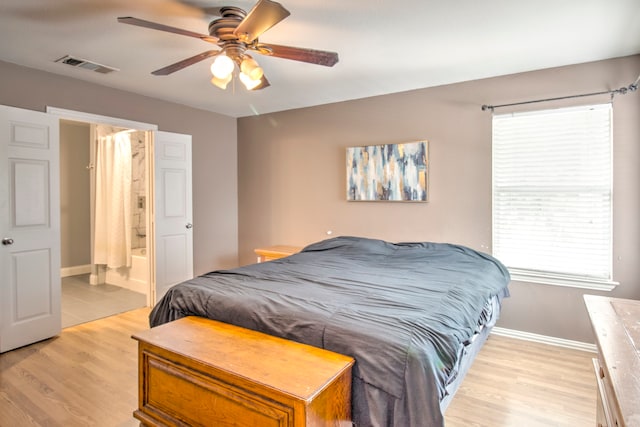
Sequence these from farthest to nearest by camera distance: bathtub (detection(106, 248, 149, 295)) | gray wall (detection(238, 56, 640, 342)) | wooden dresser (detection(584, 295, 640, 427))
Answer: bathtub (detection(106, 248, 149, 295)) < gray wall (detection(238, 56, 640, 342)) < wooden dresser (detection(584, 295, 640, 427))

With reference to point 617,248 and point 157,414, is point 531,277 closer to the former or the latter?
point 617,248

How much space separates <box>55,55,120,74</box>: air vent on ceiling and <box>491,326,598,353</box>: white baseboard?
4.12 metres

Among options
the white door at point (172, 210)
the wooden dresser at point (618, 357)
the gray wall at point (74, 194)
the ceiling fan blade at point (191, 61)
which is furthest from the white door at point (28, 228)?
the wooden dresser at point (618, 357)

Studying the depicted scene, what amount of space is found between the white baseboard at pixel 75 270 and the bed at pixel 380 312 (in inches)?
166

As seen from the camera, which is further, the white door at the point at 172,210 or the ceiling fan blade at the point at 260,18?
the white door at the point at 172,210

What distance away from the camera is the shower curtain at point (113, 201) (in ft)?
16.0

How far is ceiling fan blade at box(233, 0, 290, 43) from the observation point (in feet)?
5.50

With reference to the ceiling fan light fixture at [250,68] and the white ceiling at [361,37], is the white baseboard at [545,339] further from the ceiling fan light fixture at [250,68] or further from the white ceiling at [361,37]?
the ceiling fan light fixture at [250,68]

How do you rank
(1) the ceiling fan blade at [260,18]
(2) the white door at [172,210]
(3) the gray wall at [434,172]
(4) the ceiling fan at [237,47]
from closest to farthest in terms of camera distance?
(1) the ceiling fan blade at [260,18]
(4) the ceiling fan at [237,47]
(3) the gray wall at [434,172]
(2) the white door at [172,210]

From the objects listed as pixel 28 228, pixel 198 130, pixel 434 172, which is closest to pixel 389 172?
pixel 434 172

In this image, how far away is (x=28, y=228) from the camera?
3025mm

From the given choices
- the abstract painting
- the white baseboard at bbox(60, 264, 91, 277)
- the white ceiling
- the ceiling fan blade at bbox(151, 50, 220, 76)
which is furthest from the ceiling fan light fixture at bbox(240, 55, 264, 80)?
the white baseboard at bbox(60, 264, 91, 277)

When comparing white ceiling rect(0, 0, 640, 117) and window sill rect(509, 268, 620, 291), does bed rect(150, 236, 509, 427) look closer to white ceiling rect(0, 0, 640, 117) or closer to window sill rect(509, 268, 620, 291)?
window sill rect(509, 268, 620, 291)

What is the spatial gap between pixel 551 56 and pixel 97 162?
5.38 m
